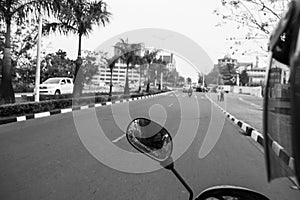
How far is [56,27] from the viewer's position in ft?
58.6

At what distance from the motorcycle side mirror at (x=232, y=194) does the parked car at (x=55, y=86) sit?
23727 mm

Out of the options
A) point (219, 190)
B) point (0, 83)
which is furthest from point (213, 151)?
point (0, 83)

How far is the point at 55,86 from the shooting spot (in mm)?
25484

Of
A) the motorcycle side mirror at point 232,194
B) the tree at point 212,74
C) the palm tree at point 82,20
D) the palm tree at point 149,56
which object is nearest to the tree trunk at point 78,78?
the palm tree at point 82,20

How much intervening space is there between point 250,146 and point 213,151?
4.55ft

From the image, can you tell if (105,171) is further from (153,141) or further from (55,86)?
(55,86)

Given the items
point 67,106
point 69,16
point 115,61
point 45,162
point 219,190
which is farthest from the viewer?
point 115,61

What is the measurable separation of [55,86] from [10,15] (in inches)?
508

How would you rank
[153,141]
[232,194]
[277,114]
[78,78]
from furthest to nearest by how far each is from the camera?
1. [78,78]
2. [153,141]
3. [232,194]
4. [277,114]

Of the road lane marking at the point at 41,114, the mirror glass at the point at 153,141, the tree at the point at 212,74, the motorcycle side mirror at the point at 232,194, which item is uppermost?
the tree at the point at 212,74

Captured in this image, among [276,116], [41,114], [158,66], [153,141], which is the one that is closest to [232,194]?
[153,141]

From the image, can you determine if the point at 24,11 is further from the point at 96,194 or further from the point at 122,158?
the point at 96,194

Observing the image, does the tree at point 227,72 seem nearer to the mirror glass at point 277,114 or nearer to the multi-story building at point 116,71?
the multi-story building at point 116,71

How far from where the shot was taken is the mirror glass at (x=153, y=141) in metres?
1.71
